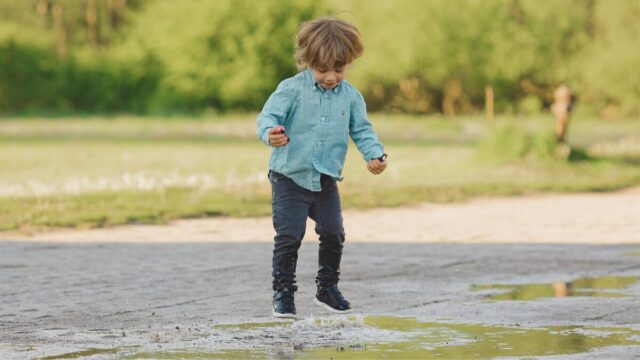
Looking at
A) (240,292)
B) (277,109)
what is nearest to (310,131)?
(277,109)

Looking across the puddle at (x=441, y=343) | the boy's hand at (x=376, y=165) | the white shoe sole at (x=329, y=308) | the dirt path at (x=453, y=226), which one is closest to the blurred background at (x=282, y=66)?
the dirt path at (x=453, y=226)

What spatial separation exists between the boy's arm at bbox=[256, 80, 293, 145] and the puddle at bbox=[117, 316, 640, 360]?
3.36 ft

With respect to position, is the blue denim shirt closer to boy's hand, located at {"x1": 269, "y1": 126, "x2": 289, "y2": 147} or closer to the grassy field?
boy's hand, located at {"x1": 269, "y1": 126, "x2": 289, "y2": 147}

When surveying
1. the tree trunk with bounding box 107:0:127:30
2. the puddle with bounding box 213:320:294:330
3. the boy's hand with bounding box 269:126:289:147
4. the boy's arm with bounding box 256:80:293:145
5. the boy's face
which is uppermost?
the tree trunk with bounding box 107:0:127:30

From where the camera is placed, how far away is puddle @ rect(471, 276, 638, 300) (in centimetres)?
897

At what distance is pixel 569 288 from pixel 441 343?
2616 mm

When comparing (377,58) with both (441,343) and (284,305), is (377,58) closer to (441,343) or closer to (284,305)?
(284,305)

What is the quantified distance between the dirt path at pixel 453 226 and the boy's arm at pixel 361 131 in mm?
4928

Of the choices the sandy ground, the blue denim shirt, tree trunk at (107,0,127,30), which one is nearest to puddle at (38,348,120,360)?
the sandy ground

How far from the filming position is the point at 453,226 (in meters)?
14.4

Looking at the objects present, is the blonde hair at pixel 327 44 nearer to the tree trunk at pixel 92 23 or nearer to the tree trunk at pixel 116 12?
the tree trunk at pixel 92 23

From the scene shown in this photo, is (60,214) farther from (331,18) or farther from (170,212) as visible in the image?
(331,18)

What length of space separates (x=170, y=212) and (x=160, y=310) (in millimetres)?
6947

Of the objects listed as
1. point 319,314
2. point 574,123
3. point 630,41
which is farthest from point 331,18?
point 630,41
